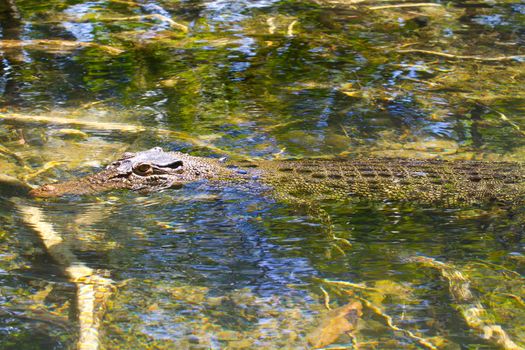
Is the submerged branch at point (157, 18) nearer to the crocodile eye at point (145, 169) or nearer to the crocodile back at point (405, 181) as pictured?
the crocodile eye at point (145, 169)

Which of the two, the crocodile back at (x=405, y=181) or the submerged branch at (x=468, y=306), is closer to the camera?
the submerged branch at (x=468, y=306)

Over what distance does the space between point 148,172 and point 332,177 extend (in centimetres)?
165

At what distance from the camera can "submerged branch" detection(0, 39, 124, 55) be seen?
29.9 ft

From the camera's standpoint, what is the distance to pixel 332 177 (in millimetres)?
5625

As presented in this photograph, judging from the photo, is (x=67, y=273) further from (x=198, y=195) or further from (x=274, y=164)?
(x=274, y=164)

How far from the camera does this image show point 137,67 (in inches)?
334

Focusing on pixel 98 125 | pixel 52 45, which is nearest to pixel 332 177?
pixel 98 125

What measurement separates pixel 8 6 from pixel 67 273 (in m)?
8.35

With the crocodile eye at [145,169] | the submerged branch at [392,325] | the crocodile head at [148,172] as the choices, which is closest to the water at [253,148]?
the submerged branch at [392,325]

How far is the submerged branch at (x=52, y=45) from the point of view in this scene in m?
9.10

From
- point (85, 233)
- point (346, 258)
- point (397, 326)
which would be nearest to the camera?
point (397, 326)

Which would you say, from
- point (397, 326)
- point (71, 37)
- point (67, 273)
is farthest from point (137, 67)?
point (397, 326)

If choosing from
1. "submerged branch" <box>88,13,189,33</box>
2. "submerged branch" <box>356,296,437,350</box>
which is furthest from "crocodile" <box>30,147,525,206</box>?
"submerged branch" <box>88,13,189,33</box>

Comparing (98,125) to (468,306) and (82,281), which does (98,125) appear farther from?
(468,306)
